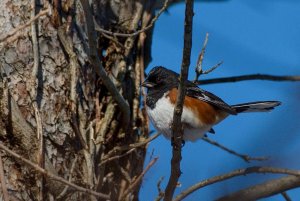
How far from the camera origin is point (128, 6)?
3.46 metres

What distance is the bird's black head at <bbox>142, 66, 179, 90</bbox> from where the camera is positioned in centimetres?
315

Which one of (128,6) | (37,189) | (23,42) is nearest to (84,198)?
(37,189)

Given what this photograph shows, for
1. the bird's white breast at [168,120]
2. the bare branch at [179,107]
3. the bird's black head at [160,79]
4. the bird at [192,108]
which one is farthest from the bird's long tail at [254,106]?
the bare branch at [179,107]

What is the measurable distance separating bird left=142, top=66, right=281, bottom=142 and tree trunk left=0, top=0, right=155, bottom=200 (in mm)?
237

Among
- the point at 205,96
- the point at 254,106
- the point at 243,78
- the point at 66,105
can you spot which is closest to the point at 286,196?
the point at 254,106

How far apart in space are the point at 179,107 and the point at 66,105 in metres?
0.95

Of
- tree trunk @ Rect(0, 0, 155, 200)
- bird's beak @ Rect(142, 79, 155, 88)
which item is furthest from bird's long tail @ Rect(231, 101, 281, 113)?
tree trunk @ Rect(0, 0, 155, 200)

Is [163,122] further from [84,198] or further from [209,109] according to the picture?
[84,198]

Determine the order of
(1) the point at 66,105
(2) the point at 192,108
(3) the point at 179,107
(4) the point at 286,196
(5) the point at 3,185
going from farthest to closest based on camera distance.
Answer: (2) the point at 192,108
(1) the point at 66,105
(4) the point at 286,196
(5) the point at 3,185
(3) the point at 179,107

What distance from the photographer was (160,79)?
10.5ft

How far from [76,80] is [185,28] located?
122 centimetres

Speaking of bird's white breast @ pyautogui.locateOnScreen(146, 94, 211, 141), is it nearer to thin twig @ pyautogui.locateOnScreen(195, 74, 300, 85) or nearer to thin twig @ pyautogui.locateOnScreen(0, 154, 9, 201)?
thin twig @ pyautogui.locateOnScreen(195, 74, 300, 85)

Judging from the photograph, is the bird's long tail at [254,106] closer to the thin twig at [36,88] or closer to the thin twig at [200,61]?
the thin twig at [200,61]

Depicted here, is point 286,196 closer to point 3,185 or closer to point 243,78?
point 243,78
